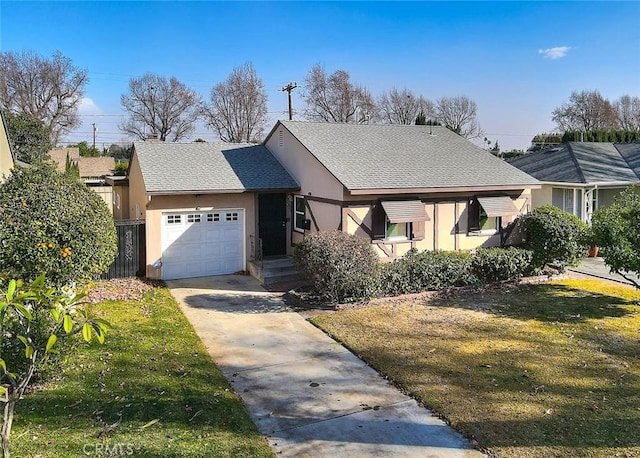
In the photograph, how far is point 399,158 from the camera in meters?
15.7

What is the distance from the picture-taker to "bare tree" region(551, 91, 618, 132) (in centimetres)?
6028

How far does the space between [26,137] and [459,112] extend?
50.0 m

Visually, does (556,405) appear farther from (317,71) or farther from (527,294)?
(317,71)

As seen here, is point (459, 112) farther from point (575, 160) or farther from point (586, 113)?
point (575, 160)

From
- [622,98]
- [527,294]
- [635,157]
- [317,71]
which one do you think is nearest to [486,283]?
[527,294]

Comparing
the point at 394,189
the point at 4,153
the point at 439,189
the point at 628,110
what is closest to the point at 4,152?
the point at 4,153

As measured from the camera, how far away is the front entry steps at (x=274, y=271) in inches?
555

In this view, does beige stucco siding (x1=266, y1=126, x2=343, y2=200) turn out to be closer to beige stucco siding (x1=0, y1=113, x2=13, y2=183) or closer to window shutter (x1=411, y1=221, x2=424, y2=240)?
window shutter (x1=411, y1=221, x2=424, y2=240)

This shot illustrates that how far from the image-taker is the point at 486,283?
1360cm

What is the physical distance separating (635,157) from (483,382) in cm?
2169

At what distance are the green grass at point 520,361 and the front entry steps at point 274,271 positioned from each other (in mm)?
3601

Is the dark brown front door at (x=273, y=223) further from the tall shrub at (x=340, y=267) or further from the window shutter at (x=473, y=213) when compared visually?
the window shutter at (x=473, y=213)

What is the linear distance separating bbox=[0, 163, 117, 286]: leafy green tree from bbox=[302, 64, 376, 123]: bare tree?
45136mm

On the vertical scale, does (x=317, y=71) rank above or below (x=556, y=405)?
above
